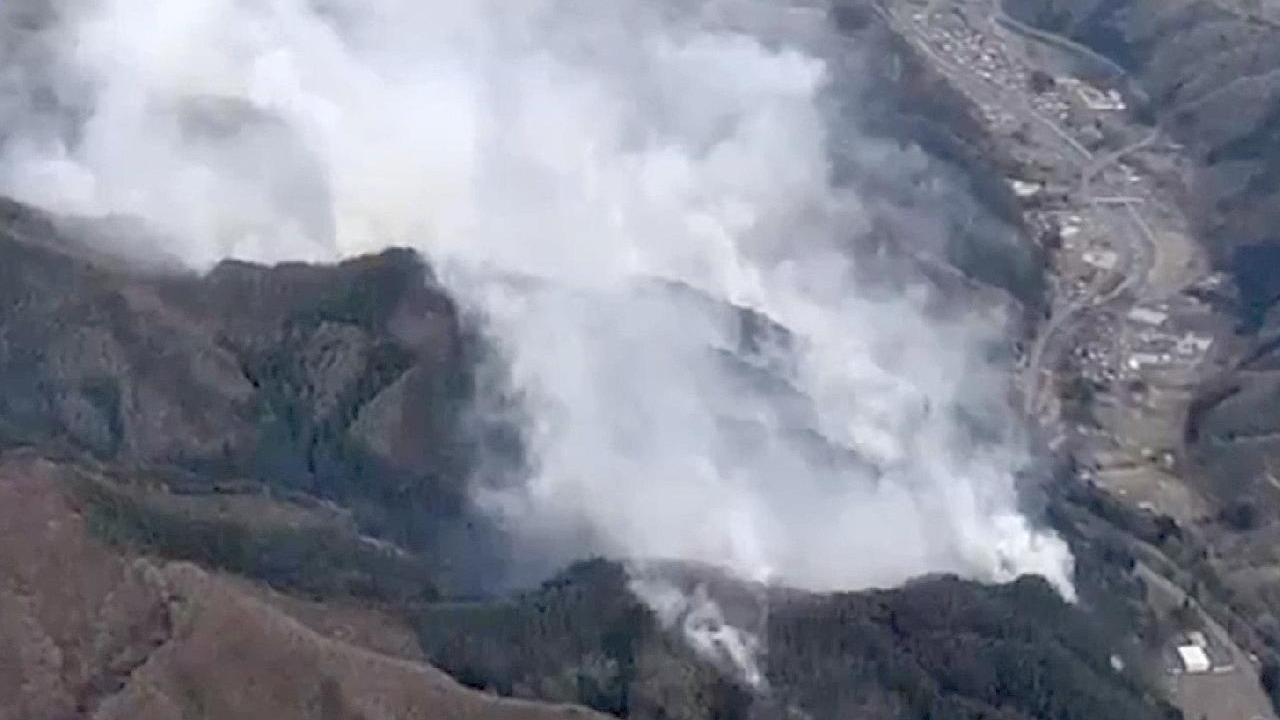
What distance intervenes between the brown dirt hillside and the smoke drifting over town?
494 inches

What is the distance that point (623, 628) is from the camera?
69.1 meters

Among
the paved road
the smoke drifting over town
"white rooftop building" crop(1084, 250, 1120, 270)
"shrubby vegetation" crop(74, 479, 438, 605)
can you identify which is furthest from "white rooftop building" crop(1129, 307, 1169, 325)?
"shrubby vegetation" crop(74, 479, 438, 605)

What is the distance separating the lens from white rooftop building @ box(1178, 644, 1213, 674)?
82.1 m

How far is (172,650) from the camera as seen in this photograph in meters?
64.9

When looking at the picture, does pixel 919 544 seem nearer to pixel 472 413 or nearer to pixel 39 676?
pixel 472 413

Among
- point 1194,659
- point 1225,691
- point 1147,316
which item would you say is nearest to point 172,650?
point 1194,659

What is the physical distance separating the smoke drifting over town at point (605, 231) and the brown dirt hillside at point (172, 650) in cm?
1255

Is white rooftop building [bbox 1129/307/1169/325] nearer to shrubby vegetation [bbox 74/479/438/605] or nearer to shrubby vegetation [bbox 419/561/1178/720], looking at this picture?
shrubby vegetation [bbox 419/561/1178/720]

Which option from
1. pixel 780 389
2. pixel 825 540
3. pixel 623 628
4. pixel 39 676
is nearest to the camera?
pixel 39 676

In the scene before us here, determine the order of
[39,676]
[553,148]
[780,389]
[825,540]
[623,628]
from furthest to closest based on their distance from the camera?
1. [553,148]
2. [780,389]
3. [825,540]
4. [623,628]
5. [39,676]

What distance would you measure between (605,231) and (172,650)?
40218 millimetres

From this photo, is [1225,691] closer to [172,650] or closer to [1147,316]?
[1147,316]

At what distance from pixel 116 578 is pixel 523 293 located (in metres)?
24.7

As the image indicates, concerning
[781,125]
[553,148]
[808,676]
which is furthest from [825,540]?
[781,125]
